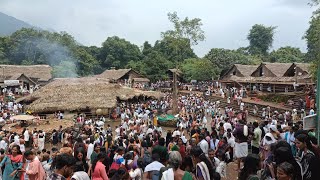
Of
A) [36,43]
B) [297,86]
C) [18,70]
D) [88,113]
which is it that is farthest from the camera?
[36,43]

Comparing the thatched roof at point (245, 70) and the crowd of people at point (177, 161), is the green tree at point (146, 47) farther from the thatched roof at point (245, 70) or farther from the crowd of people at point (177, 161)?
the crowd of people at point (177, 161)

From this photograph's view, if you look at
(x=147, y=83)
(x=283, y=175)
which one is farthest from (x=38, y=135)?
(x=147, y=83)

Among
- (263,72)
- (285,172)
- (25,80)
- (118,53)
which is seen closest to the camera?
(285,172)

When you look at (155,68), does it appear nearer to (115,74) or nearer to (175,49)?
(175,49)

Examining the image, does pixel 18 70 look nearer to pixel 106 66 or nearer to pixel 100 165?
pixel 106 66

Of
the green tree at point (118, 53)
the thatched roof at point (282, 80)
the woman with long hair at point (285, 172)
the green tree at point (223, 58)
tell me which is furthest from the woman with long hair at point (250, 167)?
the green tree at point (118, 53)

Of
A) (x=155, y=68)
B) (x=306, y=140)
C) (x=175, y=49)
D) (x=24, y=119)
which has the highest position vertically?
(x=175, y=49)

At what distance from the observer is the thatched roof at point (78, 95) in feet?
86.6

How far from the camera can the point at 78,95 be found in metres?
28.1

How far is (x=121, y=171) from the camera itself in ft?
16.4

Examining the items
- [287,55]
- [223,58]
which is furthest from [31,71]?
[287,55]

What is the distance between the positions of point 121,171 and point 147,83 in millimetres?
40572

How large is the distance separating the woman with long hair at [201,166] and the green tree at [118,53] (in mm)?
55035

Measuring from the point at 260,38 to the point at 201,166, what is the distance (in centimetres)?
6782
